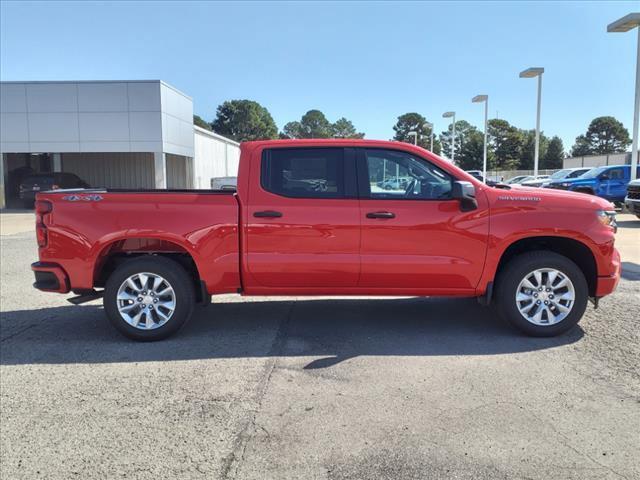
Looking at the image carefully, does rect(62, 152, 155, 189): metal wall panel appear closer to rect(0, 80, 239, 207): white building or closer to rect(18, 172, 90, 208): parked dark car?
rect(0, 80, 239, 207): white building

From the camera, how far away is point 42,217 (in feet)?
17.1

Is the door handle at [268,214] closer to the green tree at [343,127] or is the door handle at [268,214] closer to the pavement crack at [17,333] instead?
the pavement crack at [17,333]

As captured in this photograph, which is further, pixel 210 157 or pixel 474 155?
pixel 474 155

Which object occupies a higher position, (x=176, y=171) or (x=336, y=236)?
(x=176, y=171)

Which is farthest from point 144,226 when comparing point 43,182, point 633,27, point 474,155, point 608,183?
point 474,155

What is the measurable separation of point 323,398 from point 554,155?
81.6 meters

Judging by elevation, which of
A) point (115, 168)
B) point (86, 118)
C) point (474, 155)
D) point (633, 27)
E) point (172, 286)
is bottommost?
point (172, 286)

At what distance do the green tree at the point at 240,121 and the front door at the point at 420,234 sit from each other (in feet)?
319

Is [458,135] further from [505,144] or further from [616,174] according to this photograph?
[616,174]

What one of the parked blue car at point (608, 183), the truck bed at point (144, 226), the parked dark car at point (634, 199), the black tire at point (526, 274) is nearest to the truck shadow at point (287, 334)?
the black tire at point (526, 274)

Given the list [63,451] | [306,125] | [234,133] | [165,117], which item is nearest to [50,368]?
[63,451]

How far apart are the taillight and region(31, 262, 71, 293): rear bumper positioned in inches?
8.6

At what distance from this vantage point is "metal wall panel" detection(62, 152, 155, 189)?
3008cm

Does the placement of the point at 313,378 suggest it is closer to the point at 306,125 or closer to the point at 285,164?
the point at 285,164
